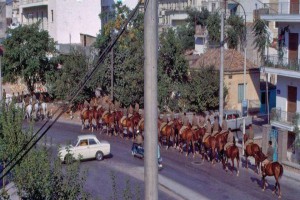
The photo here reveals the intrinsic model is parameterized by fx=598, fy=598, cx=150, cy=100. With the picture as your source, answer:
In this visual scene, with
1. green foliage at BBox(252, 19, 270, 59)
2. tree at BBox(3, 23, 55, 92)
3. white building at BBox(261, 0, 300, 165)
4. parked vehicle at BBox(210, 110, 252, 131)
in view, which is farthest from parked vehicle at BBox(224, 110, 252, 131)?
tree at BBox(3, 23, 55, 92)

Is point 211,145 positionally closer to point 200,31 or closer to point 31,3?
point 200,31

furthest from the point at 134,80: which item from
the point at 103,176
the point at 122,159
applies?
the point at 103,176

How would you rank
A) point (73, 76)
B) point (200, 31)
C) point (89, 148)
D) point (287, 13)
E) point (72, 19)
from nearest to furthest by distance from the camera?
1. point (89, 148)
2. point (287, 13)
3. point (73, 76)
4. point (200, 31)
5. point (72, 19)

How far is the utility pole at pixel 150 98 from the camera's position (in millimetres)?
Answer: 6941

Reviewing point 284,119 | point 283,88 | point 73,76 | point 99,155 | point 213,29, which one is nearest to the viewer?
point 99,155

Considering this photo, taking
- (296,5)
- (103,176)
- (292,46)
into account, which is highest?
(296,5)

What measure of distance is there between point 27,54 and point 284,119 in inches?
769

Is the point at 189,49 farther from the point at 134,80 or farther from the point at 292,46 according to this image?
the point at 292,46

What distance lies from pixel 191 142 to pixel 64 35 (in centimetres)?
3496

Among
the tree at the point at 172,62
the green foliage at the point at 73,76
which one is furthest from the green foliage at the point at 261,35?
the green foliage at the point at 73,76

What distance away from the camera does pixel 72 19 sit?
195ft

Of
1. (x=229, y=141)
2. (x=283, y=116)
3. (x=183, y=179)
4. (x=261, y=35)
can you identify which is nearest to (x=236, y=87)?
(x=261, y=35)

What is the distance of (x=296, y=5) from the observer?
29.9 meters

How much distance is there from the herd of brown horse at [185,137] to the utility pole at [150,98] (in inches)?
547
